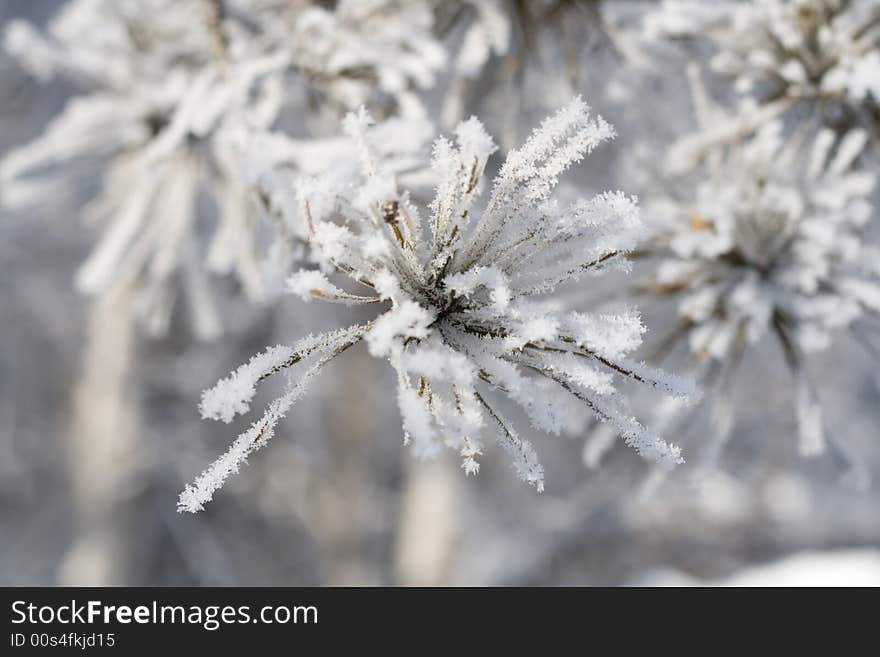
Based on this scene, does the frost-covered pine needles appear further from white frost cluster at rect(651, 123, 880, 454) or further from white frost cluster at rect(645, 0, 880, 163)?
white frost cluster at rect(645, 0, 880, 163)

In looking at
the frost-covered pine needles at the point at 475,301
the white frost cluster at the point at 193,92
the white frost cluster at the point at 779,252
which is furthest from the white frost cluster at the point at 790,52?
the frost-covered pine needles at the point at 475,301

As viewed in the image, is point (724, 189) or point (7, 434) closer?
point (724, 189)

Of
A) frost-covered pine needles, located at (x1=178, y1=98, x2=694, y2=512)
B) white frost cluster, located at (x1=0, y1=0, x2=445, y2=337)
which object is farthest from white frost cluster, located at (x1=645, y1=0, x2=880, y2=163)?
A: frost-covered pine needles, located at (x1=178, y1=98, x2=694, y2=512)

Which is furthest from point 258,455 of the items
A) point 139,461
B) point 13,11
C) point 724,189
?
point 724,189

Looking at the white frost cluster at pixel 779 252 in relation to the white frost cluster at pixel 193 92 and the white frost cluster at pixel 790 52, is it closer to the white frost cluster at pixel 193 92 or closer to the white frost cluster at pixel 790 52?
the white frost cluster at pixel 790 52
